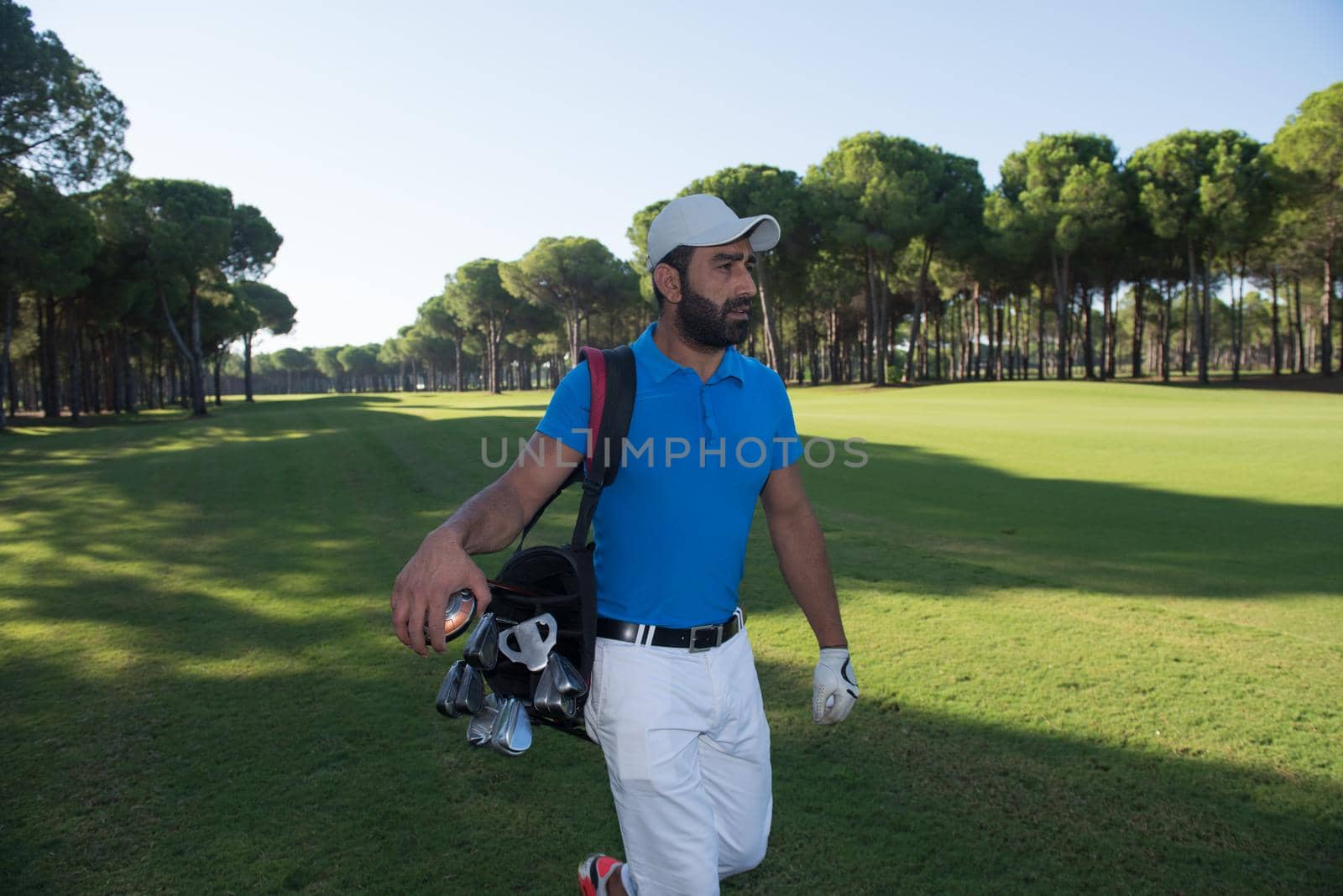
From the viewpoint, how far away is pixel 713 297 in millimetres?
2840

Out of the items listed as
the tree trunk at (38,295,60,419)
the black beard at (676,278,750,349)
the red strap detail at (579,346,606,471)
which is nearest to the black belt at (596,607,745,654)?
the red strap detail at (579,346,606,471)

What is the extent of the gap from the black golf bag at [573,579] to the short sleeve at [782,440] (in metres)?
0.60

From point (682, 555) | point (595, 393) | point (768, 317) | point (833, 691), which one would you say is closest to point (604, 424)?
point (595, 393)

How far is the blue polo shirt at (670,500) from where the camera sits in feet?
8.66

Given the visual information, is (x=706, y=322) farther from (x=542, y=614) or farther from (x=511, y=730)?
(x=511, y=730)

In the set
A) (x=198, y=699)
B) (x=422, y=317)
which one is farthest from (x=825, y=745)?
(x=422, y=317)

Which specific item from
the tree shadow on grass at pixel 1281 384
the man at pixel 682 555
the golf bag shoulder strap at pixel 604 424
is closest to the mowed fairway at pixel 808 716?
the man at pixel 682 555

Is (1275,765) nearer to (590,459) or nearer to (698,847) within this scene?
(698,847)

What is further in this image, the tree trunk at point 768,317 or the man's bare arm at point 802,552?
the tree trunk at point 768,317

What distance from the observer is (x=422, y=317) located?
118 m

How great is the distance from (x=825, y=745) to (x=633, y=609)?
2376 mm

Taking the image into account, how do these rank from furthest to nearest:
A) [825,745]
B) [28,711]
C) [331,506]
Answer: [331,506]
[28,711]
[825,745]

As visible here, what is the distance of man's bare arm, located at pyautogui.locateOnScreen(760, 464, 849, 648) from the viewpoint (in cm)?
→ 313

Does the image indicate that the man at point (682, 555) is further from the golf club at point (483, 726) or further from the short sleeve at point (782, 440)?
the golf club at point (483, 726)
